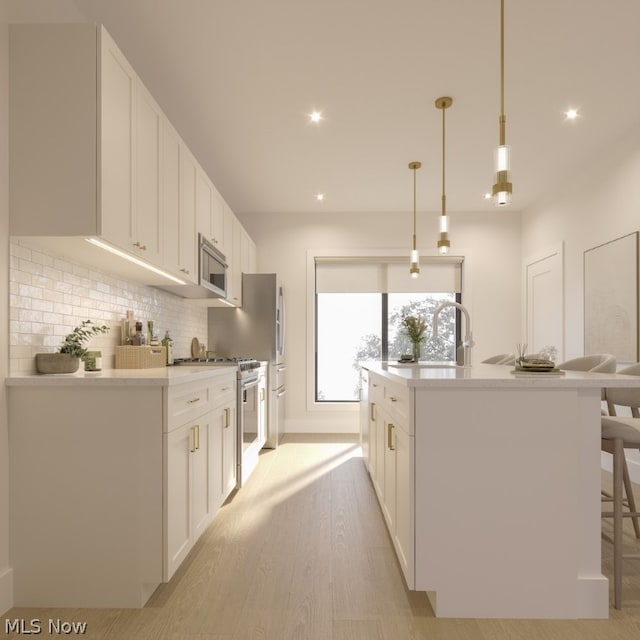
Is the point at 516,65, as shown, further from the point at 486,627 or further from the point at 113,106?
the point at 486,627

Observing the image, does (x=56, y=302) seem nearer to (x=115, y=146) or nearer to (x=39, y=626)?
(x=115, y=146)

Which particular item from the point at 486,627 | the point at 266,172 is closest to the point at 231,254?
the point at 266,172

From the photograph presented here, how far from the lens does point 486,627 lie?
5.43ft

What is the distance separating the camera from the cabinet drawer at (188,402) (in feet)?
6.16

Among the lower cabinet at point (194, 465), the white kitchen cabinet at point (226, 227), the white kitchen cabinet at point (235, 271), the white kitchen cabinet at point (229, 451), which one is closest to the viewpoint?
the lower cabinet at point (194, 465)

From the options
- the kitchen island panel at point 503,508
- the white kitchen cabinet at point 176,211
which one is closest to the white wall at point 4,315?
the white kitchen cabinet at point 176,211

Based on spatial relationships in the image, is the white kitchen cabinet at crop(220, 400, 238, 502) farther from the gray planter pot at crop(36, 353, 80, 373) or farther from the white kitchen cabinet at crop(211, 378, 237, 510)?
the gray planter pot at crop(36, 353, 80, 373)

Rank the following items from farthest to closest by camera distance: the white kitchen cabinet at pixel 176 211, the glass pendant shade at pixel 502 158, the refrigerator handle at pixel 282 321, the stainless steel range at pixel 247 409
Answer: the refrigerator handle at pixel 282 321 → the stainless steel range at pixel 247 409 → the white kitchen cabinet at pixel 176 211 → the glass pendant shade at pixel 502 158

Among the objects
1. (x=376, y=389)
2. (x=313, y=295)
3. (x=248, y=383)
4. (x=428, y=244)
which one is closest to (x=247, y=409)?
(x=248, y=383)

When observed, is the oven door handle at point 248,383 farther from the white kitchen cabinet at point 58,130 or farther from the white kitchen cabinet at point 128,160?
the white kitchen cabinet at point 58,130

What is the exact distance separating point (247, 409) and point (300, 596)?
68.2 inches

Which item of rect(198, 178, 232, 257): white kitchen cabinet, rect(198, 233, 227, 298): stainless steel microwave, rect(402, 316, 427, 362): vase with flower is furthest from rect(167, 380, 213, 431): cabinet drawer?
rect(402, 316, 427, 362): vase with flower

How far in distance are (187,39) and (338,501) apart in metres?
2.94

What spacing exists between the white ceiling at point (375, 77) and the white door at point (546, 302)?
3.28 feet
